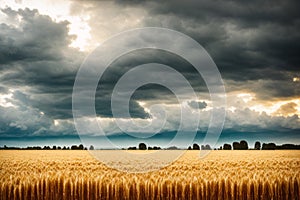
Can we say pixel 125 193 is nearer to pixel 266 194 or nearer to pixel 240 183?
pixel 240 183

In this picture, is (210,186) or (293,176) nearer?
(210,186)

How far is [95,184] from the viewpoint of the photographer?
14.4 metres

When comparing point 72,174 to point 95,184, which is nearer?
point 95,184

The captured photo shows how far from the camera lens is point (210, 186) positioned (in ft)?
47.0

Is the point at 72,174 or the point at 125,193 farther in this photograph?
the point at 72,174

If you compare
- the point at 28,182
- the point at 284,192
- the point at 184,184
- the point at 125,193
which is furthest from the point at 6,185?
the point at 284,192

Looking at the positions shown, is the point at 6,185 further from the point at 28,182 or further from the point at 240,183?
the point at 240,183

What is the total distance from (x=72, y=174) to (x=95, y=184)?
1.57 meters

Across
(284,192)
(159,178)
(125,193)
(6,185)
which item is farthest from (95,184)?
(284,192)

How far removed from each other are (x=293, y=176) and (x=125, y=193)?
23.5ft

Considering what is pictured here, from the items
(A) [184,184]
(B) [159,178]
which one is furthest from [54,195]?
(A) [184,184]

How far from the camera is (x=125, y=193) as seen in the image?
555 inches

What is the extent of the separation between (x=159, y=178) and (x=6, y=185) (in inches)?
240

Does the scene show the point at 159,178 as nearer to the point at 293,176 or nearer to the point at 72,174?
the point at 72,174
